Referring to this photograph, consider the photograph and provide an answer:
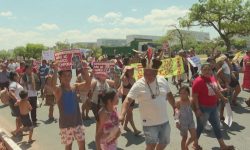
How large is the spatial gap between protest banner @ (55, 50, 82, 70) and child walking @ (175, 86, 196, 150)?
2166 mm

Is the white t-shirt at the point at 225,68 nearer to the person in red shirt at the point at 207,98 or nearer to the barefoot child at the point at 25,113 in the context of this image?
the person in red shirt at the point at 207,98

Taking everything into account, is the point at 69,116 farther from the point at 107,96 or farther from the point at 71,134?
the point at 107,96

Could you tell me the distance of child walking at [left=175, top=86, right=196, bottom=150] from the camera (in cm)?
712

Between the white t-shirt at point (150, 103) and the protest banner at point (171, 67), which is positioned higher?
the white t-shirt at point (150, 103)

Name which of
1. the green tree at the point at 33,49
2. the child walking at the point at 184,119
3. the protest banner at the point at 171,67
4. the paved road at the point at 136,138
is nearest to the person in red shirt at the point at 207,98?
the child walking at the point at 184,119

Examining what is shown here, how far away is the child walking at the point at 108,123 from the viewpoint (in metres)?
5.51

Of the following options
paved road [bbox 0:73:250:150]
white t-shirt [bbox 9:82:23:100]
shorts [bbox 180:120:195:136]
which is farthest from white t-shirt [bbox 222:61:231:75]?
white t-shirt [bbox 9:82:23:100]

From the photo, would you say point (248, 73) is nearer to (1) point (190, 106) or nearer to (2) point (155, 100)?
(1) point (190, 106)

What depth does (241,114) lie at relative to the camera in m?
11.2

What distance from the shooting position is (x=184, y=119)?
715 centimetres

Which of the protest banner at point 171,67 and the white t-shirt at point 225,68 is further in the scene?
the protest banner at point 171,67

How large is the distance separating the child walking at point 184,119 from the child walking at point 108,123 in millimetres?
1788

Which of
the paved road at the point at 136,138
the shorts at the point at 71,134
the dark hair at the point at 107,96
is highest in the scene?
the dark hair at the point at 107,96

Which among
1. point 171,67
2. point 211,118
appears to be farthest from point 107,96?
point 171,67
